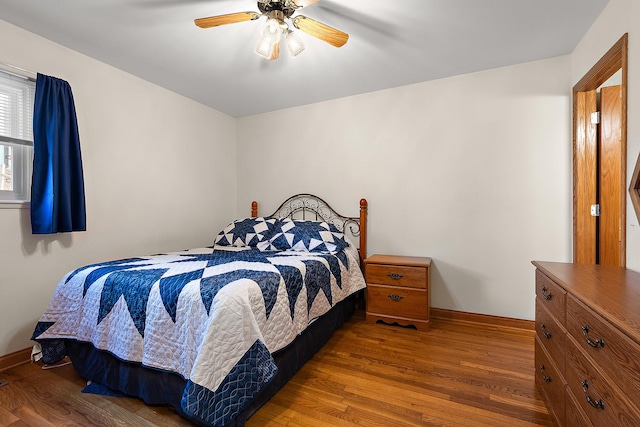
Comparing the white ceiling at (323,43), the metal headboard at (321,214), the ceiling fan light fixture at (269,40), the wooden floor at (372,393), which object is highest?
the white ceiling at (323,43)

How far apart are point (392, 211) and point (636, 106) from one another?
186 cm

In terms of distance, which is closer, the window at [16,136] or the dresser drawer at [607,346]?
the dresser drawer at [607,346]

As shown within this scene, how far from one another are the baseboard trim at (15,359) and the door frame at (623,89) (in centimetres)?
388

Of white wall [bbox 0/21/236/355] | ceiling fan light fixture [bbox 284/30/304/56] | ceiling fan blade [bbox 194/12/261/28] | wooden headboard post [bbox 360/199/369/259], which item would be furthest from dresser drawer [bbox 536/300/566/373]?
white wall [bbox 0/21/236/355]

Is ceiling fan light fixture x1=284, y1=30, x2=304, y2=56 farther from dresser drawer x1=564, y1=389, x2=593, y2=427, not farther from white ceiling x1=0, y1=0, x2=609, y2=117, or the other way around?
dresser drawer x1=564, y1=389, x2=593, y2=427

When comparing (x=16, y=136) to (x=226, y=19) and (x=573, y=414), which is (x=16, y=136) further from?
(x=573, y=414)

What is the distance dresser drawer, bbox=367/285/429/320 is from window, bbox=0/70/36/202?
2896mm

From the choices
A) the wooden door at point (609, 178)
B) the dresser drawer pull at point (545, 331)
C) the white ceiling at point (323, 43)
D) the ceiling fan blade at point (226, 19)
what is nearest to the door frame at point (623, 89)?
the wooden door at point (609, 178)

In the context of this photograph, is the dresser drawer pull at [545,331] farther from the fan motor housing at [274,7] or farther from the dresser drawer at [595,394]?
the fan motor housing at [274,7]

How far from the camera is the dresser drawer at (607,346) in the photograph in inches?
29.8

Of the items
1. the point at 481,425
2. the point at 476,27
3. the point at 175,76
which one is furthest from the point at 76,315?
the point at 476,27

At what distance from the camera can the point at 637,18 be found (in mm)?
1467

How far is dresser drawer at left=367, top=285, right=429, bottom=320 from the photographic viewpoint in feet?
8.30

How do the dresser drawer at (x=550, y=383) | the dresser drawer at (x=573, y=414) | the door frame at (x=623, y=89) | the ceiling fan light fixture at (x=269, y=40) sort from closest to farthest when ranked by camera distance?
1. the dresser drawer at (x=573, y=414)
2. the dresser drawer at (x=550, y=383)
3. the door frame at (x=623, y=89)
4. the ceiling fan light fixture at (x=269, y=40)
